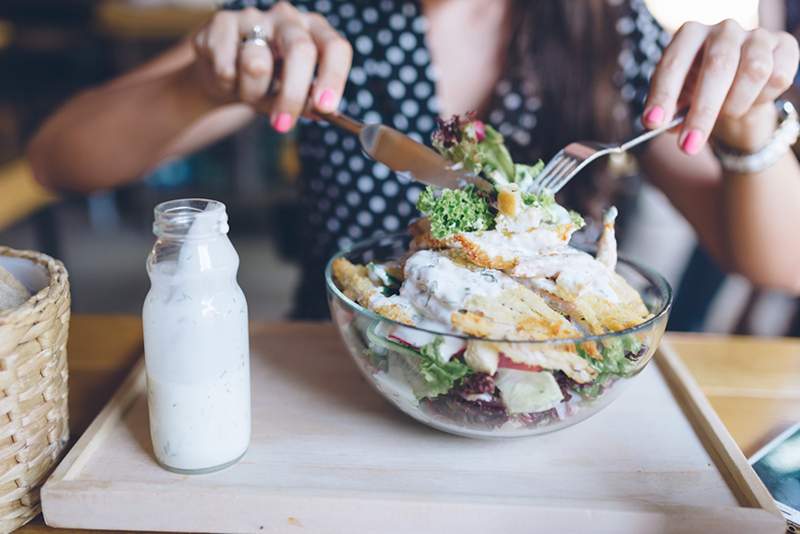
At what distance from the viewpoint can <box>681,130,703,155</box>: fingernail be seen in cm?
84

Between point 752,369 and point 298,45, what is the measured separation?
2.39 ft

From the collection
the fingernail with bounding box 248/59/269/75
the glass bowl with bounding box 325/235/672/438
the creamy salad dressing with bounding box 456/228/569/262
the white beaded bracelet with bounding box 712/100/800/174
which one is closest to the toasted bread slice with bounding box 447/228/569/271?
the creamy salad dressing with bounding box 456/228/569/262

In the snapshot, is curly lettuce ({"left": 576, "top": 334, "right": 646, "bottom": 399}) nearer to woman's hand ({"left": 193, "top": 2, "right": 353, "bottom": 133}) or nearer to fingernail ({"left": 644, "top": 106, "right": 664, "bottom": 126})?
fingernail ({"left": 644, "top": 106, "right": 664, "bottom": 126})

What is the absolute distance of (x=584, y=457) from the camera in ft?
2.34

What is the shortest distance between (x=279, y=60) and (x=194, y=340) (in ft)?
1.47

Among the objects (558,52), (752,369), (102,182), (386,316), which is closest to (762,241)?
(752,369)

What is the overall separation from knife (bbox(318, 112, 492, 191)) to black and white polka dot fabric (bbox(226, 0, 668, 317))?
409 millimetres

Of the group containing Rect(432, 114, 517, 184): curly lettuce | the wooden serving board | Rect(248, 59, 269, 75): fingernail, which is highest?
Rect(248, 59, 269, 75): fingernail

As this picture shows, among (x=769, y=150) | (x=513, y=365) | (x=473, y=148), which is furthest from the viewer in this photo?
(x=769, y=150)

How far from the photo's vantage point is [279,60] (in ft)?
3.05

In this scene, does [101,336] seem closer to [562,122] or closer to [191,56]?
[191,56]

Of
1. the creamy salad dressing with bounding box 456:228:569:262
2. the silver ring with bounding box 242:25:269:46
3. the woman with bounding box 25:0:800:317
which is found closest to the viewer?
the creamy salad dressing with bounding box 456:228:569:262

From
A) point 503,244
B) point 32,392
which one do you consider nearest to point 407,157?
point 503,244

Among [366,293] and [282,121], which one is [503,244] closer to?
[366,293]
